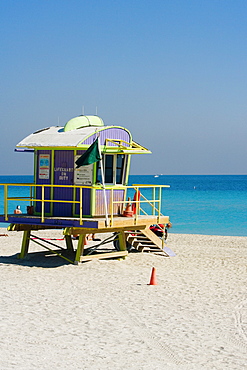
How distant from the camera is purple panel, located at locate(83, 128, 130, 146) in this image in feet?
61.0

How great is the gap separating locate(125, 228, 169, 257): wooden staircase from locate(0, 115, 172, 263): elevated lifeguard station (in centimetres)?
154

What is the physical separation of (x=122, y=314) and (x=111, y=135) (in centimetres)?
785

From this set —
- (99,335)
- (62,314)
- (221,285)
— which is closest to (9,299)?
(62,314)

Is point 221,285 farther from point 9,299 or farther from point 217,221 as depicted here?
point 217,221

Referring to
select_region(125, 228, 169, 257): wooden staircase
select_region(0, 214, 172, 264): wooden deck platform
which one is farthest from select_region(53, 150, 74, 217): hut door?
select_region(125, 228, 169, 257): wooden staircase

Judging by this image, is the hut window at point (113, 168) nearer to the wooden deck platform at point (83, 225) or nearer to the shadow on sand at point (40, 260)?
the wooden deck platform at point (83, 225)

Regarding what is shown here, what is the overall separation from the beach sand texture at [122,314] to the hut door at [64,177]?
75.1 inches

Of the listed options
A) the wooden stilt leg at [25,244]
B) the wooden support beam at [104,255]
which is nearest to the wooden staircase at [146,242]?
the wooden support beam at [104,255]

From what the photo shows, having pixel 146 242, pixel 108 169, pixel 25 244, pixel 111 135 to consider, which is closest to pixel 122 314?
pixel 108 169

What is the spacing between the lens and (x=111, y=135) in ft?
63.3

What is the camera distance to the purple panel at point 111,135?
18.6m

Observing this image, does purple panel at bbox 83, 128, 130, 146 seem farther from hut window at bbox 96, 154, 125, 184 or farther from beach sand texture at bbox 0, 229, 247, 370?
beach sand texture at bbox 0, 229, 247, 370

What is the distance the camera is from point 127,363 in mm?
9562

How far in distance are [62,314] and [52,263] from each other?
6.94 metres
